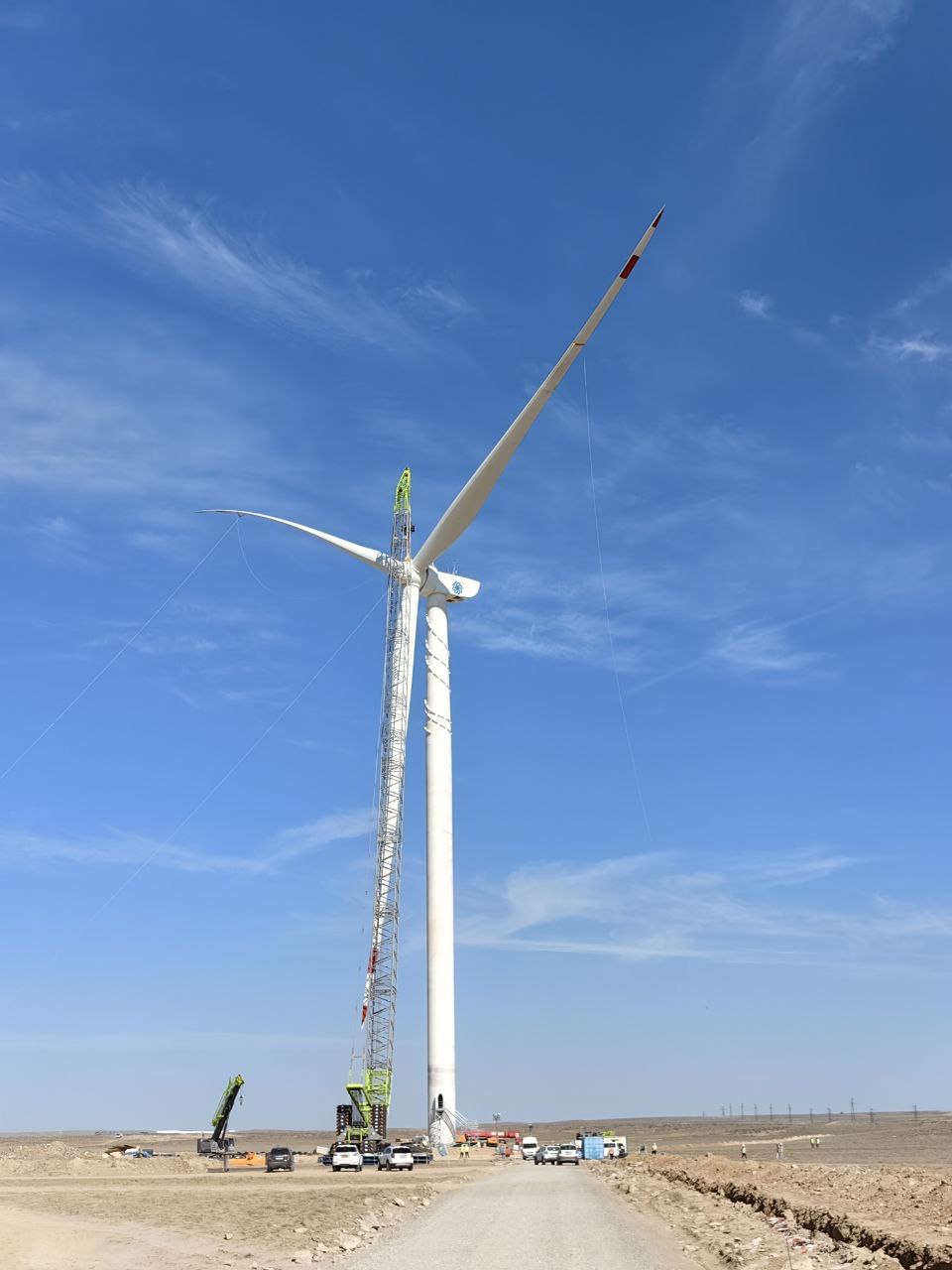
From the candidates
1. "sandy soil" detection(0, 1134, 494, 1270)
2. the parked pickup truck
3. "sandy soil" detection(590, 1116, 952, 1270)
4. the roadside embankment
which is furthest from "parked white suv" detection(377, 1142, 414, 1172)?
the roadside embankment

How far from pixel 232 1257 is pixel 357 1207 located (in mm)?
17080

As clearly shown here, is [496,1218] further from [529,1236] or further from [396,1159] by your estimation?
[396,1159]

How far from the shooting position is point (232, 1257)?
33344mm

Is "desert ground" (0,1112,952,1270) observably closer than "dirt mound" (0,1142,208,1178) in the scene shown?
Yes

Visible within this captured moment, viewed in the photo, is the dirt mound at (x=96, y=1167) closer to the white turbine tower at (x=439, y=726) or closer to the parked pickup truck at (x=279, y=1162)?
the parked pickup truck at (x=279, y=1162)

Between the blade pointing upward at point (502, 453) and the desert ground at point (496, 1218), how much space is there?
49.0m

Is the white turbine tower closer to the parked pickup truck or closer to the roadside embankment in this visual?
the parked pickup truck

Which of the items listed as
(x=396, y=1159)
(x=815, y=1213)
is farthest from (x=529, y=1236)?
(x=396, y=1159)

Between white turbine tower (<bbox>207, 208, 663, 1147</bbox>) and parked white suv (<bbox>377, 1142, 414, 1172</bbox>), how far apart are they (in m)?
18.1

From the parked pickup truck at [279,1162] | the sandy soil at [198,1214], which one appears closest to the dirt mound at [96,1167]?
the sandy soil at [198,1214]

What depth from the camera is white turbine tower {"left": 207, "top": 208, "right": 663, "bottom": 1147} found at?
102125 mm

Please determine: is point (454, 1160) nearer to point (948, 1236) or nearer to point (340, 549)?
point (340, 549)

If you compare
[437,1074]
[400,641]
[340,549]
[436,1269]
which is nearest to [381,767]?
[400,641]

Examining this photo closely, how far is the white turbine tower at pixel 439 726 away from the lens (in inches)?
4021
